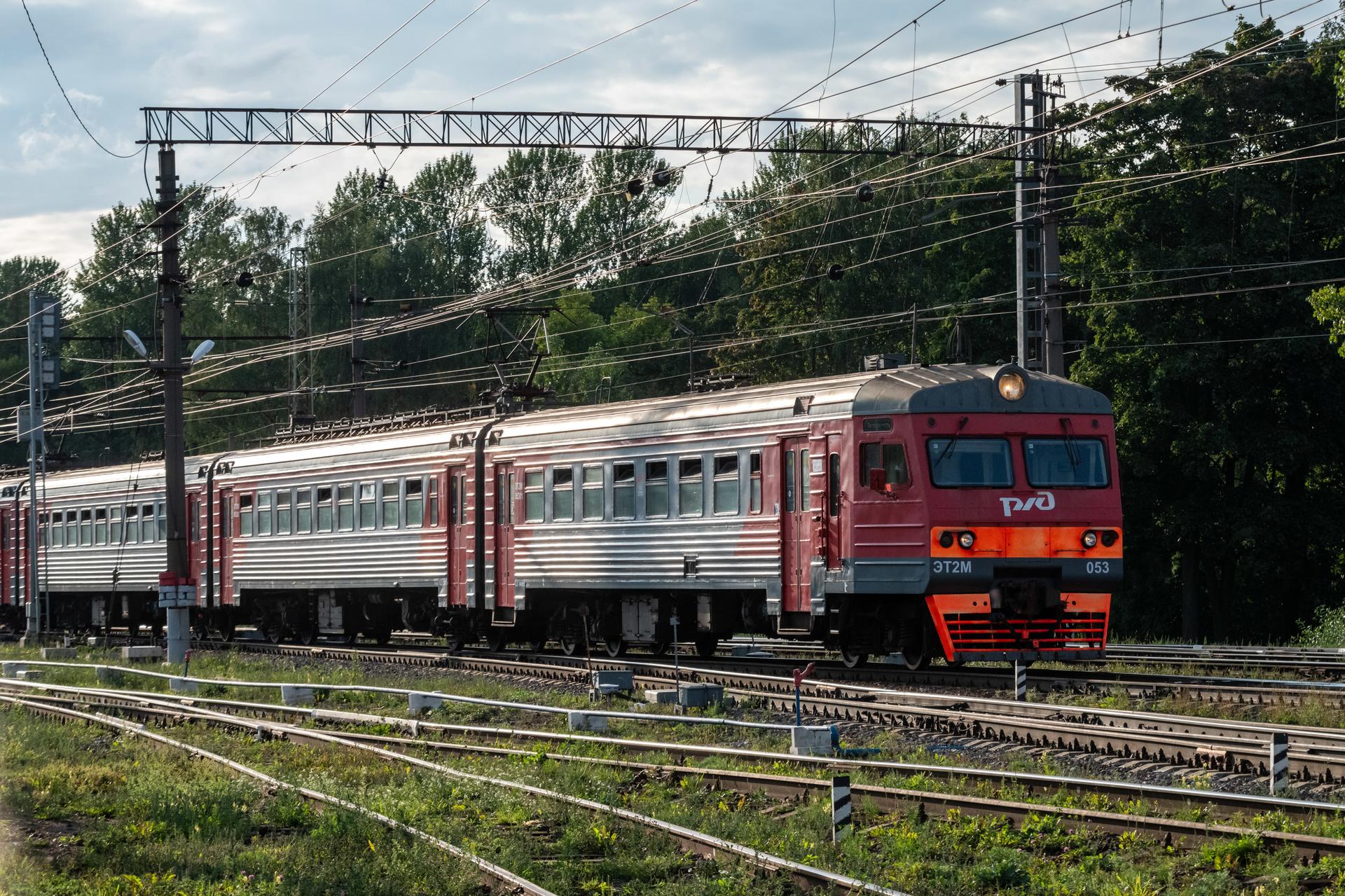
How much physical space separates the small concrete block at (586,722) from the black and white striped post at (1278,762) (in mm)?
6427

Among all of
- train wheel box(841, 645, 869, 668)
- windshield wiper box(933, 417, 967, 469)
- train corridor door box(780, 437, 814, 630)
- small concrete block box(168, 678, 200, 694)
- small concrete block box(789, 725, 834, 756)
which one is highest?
windshield wiper box(933, 417, 967, 469)

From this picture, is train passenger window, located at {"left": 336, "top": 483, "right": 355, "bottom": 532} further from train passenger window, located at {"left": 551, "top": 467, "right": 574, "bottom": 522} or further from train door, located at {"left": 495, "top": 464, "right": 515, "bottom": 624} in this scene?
train passenger window, located at {"left": 551, "top": 467, "right": 574, "bottom": 522}

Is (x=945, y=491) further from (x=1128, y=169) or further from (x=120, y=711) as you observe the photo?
(x=1128, y=169)

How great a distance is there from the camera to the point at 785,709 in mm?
17172

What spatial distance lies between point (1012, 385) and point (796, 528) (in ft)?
9.40

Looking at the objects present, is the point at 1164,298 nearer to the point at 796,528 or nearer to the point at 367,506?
the point at 367,506

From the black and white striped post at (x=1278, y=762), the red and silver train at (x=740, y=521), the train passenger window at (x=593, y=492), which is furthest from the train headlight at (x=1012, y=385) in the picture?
the black and white striped post at (x=1278, y=762)

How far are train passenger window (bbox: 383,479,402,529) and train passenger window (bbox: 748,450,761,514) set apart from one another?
916cm

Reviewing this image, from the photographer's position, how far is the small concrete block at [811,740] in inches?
537

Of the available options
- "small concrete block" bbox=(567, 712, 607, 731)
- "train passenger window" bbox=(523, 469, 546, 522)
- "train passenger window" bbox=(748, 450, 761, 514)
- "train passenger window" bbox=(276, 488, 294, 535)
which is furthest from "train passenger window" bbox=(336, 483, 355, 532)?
"small concrete block" bbox=(567, 712, 607, 731)

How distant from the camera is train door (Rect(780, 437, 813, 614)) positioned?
20.0 m

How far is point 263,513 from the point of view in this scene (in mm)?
32750

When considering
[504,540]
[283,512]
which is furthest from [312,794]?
[283,512]

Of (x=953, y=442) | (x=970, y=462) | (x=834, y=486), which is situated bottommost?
(x=834, y=486)
